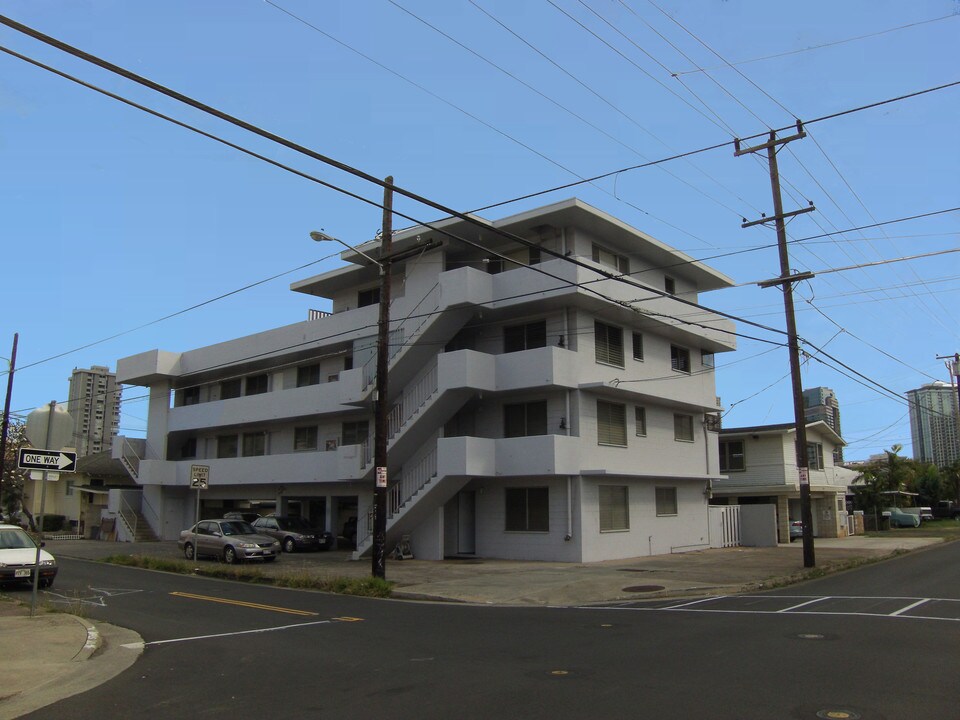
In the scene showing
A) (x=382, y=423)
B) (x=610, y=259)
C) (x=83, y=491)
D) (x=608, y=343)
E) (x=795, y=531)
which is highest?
(x=610, y=259)

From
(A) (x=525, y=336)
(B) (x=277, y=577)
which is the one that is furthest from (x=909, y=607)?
(A) (x=525, y=336)

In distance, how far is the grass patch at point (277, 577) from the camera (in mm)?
17500

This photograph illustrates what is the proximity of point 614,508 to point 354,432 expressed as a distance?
39.6 ft

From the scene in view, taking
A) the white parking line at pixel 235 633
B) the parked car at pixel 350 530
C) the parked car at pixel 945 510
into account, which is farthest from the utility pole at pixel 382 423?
the parked car at pixel 945 510

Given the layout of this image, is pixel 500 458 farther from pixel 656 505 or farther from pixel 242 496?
pixel 242 496

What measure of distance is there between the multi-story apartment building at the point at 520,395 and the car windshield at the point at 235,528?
3.82 m

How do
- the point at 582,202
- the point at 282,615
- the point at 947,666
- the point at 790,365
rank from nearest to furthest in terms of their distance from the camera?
the point at 947,666 < the point at 282,615 < the point at 790,365 < the point at 582,202

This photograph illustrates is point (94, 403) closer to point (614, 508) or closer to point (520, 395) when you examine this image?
point (520, 395)

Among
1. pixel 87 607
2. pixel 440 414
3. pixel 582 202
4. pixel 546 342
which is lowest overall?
pixel 87 607

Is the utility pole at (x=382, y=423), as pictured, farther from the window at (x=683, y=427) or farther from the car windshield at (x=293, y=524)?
the window at (x=683, y=427)

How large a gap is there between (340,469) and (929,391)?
38.5m

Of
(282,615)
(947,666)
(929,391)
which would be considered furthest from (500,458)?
(929,391)

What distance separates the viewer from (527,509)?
25.7 meters

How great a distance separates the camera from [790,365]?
22688 mm
